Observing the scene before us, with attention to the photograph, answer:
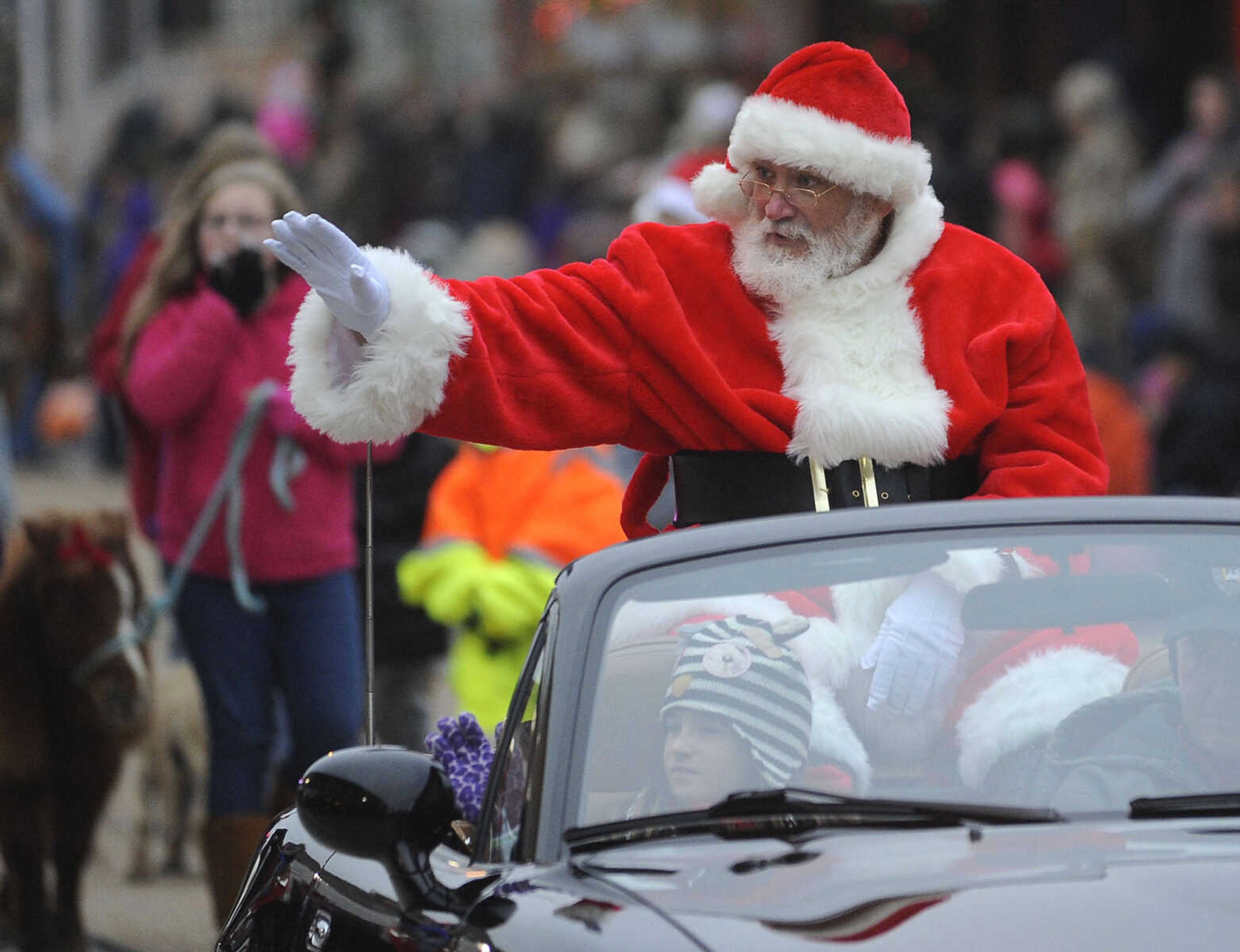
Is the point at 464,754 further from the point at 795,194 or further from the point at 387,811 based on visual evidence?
the point at 795,194

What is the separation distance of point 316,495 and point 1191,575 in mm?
3521

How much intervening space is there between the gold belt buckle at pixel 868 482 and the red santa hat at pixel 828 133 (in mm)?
588

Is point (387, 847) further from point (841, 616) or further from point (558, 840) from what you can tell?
point (841, 616)

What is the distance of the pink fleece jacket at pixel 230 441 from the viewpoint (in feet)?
20.7

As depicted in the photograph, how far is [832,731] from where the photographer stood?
10.3ft

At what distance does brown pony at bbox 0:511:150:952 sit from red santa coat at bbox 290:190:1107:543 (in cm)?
218

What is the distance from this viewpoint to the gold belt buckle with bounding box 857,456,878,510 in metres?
4.48

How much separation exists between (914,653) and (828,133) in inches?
69.6

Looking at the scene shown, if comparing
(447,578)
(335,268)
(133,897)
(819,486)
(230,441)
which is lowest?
(133,897)

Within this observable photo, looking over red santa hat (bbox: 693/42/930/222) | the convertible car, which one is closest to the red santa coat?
red santa hat (bbox: 693/42/930/222)


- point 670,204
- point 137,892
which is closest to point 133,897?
point 137,892

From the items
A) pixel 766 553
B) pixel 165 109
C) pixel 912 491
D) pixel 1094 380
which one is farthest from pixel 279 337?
pixel 165 109

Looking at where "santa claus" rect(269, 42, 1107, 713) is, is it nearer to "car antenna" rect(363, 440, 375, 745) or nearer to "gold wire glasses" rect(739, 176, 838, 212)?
"gold wire glasses" rect(739, 176, 838, 212)

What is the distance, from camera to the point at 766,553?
10.9ft
